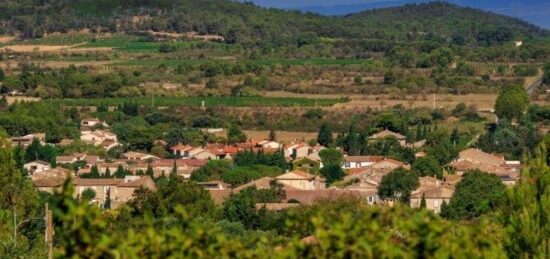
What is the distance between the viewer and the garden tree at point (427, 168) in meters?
37.7

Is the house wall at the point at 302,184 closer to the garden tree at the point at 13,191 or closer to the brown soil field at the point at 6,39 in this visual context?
the garden tree at the point at 13,191

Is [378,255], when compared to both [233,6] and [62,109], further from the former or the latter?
[233,6]

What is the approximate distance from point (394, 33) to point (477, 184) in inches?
3185

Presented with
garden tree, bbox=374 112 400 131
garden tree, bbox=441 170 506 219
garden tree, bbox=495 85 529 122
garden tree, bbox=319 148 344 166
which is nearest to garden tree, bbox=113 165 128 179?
garden tree, bbox=319 148 344 166

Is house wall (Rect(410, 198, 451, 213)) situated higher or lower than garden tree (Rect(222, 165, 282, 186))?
higher

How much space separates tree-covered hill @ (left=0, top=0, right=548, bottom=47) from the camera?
97938 millimetres

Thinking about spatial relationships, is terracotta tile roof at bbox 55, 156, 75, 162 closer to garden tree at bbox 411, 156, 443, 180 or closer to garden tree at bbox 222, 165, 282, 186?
garden tree at bbox 222, 165, 282, 186

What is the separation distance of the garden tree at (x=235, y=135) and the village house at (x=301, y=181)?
10534mm

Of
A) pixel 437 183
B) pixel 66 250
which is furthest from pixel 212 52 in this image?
pixel 66 250

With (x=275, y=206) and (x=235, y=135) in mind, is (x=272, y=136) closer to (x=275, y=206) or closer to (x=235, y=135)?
(x=235, y=135)

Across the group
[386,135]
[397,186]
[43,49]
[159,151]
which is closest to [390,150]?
[386,135]

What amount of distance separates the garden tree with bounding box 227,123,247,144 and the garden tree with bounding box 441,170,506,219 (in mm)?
16599

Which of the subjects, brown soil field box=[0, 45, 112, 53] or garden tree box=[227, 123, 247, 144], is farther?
brown soil field box=[0, 45, 112, 53]

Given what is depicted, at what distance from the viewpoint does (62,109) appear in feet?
181
